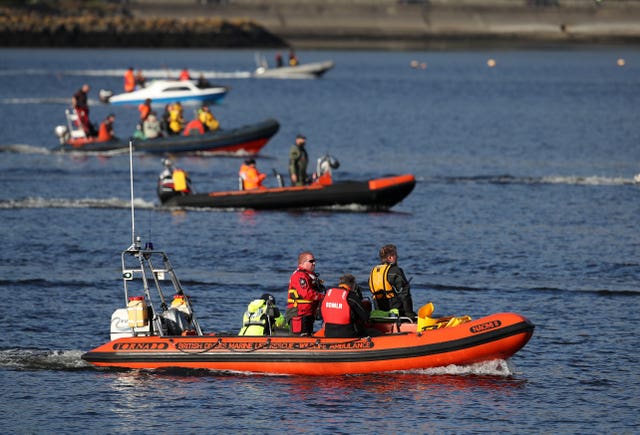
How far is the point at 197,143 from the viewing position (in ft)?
136

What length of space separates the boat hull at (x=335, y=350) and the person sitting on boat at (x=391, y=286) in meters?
0.88

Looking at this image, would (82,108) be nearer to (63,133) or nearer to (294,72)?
(63,133)

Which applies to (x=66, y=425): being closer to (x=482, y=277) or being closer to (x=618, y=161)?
(x=482, y=277)

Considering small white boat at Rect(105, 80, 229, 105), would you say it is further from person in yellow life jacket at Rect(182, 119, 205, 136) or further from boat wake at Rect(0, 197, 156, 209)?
boat wake at Rect(0, 197, 156, 209)

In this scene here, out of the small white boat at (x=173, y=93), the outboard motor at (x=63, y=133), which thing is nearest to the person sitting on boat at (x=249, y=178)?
the outboard motor at (x=63, y=133)

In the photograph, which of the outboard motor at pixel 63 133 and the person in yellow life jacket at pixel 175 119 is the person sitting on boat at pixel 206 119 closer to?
the person in yellow life jacket at pixel 175 119

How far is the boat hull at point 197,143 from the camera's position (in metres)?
41.3

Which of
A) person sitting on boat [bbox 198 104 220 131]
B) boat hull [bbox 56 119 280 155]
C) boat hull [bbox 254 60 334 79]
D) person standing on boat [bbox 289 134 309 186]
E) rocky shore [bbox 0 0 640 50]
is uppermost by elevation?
rocky shore [bbox 0 0 640 50]

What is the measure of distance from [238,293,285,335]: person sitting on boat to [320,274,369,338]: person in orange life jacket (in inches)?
32.2

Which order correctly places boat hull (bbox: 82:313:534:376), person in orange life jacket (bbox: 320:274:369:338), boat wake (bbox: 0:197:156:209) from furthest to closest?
1. boat wake (bbox: 0:197:156:209)
2. person in orange life jacket (bbox: 320:274:369:338)
3. boat hull (bbox: 82:313:534:376)

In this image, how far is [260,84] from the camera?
93.5m

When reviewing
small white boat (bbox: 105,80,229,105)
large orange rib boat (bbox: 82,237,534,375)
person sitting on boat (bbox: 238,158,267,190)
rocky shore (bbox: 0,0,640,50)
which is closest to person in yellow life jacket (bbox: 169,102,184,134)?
person sitting on boat (bbox: 238,158,267,190)

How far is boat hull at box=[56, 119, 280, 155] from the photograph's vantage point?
4134 cm

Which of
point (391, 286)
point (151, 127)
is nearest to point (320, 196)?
point (151, 127)
